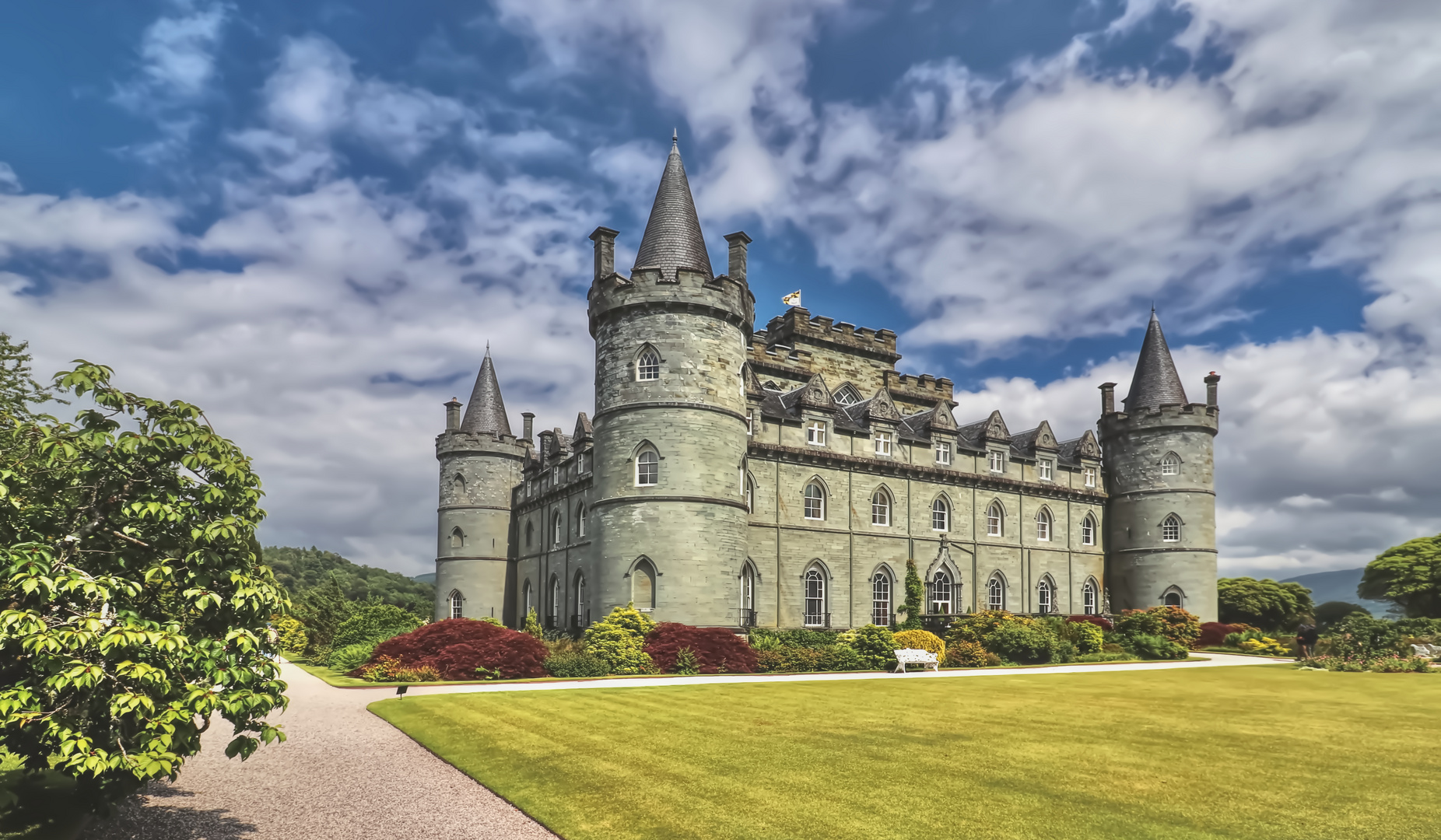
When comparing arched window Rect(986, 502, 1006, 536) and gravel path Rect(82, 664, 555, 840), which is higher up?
arched window Rect(986, 502, 1006, 536)

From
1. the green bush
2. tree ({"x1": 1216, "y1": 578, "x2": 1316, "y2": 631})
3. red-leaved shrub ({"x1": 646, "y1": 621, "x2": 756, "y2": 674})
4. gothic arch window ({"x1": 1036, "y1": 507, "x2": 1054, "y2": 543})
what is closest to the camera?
the green bush

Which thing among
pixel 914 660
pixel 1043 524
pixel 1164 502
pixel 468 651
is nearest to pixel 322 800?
pixel 468 651

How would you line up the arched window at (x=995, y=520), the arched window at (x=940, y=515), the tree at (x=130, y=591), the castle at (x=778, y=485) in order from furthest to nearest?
1. the arched window at (x=995, y=520)
2. the arched window at (x=940, y=515)
3. the castle at (x=778, y=485)
4. the tree at (x=130, y=591)

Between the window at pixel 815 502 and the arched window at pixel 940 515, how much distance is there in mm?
6191

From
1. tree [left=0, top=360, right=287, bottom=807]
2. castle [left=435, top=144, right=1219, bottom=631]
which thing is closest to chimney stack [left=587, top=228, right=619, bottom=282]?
castle [left=435, top=144, right=1219, bottom=631]

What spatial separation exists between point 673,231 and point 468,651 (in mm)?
17246

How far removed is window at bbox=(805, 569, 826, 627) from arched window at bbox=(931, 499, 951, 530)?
6811 millimetres

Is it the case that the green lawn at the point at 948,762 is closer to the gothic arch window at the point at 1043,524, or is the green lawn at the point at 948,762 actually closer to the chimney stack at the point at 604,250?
the chimney stack at the point at 604,250

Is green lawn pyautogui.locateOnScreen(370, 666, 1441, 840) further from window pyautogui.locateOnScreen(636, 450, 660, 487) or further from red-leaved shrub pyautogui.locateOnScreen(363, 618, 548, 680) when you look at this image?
window pyautogui.locateOnScreen(636, 450, 660, 487)

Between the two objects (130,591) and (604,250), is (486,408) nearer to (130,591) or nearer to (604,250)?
(604,250)

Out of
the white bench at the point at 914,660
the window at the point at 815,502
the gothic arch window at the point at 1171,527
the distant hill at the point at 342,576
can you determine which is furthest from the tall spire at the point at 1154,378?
the distant hill at the point at 342,576

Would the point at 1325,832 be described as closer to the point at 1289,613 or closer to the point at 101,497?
the point at 101,497

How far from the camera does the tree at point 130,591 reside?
21.0 ft

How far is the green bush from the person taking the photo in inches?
1024
